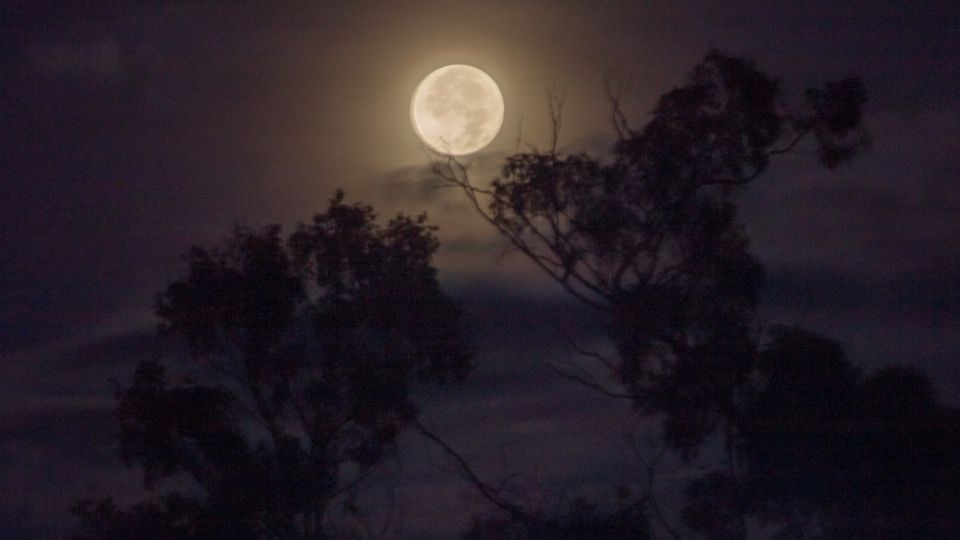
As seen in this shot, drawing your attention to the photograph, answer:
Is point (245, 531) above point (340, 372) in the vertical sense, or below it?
below

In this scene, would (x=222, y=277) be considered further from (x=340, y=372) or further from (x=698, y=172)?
(x=698, y=172)

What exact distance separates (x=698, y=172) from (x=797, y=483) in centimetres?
507

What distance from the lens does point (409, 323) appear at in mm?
26297

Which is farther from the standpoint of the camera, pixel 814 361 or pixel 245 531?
pixel 245 531

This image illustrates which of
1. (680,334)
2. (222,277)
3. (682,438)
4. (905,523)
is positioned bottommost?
(905,523)

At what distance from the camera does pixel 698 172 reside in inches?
955

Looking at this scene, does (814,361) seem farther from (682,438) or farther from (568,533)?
(568,533)

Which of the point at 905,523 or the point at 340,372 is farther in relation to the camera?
the point at 340,372

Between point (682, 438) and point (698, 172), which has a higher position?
point (698, 172)

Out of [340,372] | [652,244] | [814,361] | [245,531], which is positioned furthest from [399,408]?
[814,361]

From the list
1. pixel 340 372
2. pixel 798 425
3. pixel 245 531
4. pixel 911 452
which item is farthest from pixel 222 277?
pixel 911 452

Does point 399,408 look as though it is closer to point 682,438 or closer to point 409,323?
point 409,323

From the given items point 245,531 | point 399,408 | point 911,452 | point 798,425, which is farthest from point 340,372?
point 911,452

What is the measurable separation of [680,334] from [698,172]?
8.32 ft
